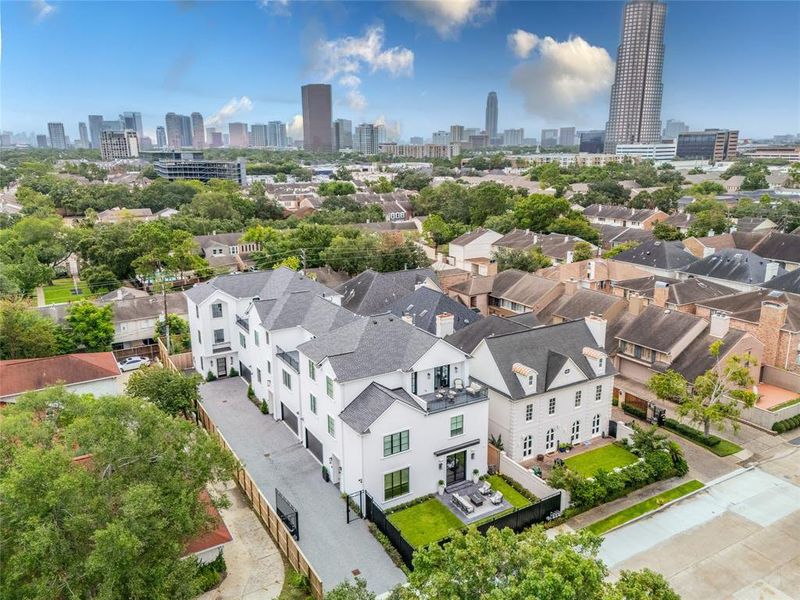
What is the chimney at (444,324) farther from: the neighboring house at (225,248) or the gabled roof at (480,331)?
the neighboring house at (225,248)

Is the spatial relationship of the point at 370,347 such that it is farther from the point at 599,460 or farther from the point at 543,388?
the point at 599,460

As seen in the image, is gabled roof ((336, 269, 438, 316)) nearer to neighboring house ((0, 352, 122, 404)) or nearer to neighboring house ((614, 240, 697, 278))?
neighboring house ((0, 352, 122, 404))

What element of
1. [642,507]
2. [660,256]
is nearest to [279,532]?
[642,507]

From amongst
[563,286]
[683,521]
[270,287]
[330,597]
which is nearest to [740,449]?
[683,521]

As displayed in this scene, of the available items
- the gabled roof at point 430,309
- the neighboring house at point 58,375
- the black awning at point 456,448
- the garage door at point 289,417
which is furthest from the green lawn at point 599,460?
the neighboring house at point 58,375

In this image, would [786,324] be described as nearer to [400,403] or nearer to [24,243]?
[400,403]
